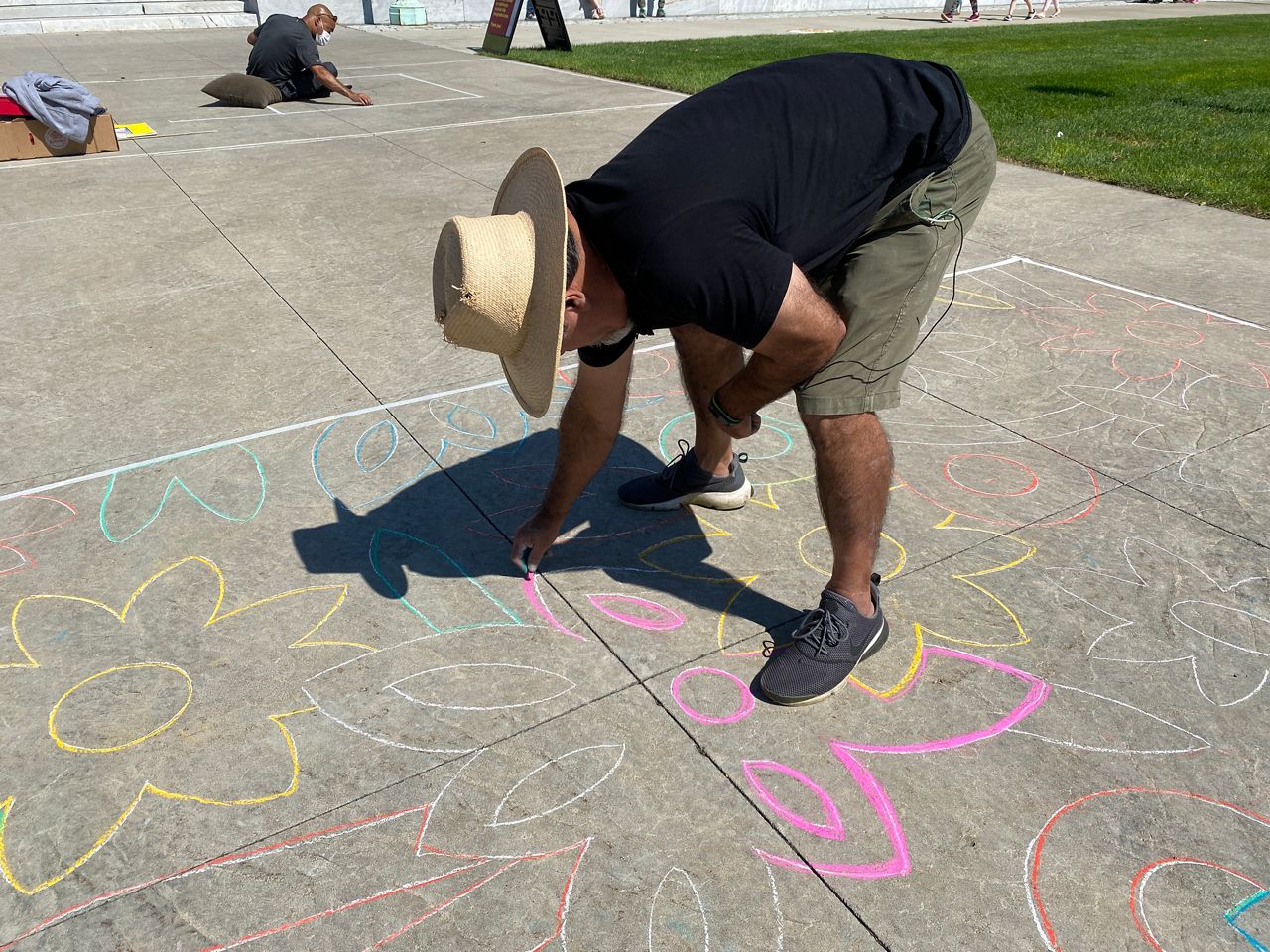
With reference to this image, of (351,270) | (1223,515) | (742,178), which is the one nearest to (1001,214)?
(1223,515)

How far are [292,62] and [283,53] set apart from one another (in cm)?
11

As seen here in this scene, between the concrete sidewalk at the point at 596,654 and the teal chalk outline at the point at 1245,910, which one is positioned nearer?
the teal chalk outline at the point at 1245,910

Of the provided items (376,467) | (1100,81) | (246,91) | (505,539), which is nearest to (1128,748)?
(505,539)

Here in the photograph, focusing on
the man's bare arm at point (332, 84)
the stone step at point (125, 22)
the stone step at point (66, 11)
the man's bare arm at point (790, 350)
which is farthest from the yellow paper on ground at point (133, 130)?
the stone step at point (66, 11)

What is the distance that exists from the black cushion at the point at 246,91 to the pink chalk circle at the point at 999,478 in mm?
8527

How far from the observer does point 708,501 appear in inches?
119

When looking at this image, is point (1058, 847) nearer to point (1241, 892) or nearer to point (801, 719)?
point (1241, 892)

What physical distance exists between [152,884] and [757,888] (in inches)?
45.8

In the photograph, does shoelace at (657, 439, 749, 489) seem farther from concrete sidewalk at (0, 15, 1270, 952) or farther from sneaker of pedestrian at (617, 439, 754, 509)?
concrete sidewalk at (0, 15, 1270, 952)

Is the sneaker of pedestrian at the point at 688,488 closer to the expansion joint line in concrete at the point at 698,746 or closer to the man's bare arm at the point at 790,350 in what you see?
the expansion joint line in concrete at the point at 698,746

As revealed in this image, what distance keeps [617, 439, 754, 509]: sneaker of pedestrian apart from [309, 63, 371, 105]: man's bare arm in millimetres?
7888

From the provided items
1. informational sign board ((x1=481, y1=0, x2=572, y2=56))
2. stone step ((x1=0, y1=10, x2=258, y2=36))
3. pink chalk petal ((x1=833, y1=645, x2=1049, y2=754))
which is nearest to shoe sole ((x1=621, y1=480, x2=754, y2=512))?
pink chalk petal ((x1=833, y1=645, x2=1049, y2=754))

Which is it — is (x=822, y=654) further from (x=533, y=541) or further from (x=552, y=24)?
(x=552, y=24)

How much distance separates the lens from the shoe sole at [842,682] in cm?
227
